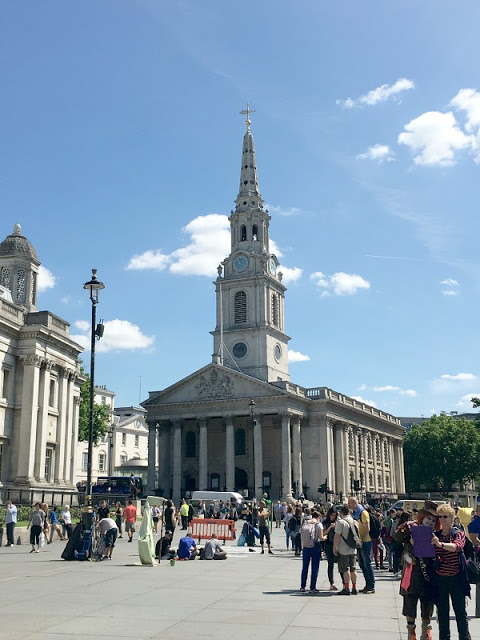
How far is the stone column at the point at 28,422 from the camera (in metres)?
42.2

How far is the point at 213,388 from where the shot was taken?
77.0 metres

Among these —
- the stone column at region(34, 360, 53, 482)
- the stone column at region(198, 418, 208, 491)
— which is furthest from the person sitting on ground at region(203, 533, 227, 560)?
the stone column at region(198, 418, 208, 491)

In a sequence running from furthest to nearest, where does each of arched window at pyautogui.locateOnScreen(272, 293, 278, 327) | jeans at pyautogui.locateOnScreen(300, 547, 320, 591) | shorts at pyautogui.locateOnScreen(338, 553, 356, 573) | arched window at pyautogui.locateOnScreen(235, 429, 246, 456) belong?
1. arched window at pyautogui.locateOnScreen(272, 293, 278, 327)
2. arched window at pyautogui.locateOnScreen(235, 429, 246, 456)
3. jeans at pyautogui.locateOnScreen(300, 547, 320, 591)
4. shorts at pyautogui.locateOnScreen(338, 553, 356, 573)

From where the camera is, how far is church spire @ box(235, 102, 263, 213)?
8938cm

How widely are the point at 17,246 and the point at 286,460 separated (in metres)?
35.7

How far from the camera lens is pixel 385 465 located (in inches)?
3824

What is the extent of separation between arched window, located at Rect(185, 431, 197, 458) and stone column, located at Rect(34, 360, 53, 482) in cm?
3738

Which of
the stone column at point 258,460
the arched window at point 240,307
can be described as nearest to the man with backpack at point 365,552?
the stone column at point 258,460

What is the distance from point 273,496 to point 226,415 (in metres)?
9.78

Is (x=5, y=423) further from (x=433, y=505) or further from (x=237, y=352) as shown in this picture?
(x=237, y=352)

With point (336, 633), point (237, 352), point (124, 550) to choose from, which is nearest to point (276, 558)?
point (124, 550)

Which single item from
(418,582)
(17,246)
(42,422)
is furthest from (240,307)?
(418,582)

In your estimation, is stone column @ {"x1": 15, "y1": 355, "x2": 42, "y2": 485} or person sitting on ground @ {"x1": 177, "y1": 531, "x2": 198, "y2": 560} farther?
stone column @ {"x1": 15, "y1": 355, "x2": 42, "y2": 485}

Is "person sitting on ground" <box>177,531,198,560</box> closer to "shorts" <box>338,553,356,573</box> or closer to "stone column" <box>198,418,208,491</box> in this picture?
"shorts" <box>338,553,356,573</box>
